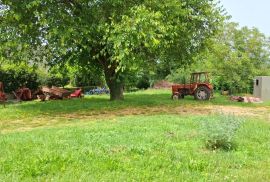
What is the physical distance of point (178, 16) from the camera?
16.9 metres

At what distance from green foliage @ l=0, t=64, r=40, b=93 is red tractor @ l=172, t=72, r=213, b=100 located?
8313 mm

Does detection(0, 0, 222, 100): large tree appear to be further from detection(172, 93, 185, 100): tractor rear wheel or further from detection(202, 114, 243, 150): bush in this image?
detection(202, 114, 243, 150): bush

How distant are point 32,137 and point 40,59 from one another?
11544mm

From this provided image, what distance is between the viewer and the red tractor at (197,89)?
23.0 meters

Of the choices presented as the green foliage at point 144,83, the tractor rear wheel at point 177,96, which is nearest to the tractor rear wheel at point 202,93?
the tractor rear wheel at point 177,96

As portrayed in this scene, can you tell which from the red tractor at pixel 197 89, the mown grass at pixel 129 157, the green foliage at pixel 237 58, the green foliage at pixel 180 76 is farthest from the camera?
the green foliage at pixel 180 76

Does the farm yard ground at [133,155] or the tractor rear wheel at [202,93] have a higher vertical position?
the tractor rear wheel at [202,93]

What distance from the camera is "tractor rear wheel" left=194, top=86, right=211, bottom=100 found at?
22.8m

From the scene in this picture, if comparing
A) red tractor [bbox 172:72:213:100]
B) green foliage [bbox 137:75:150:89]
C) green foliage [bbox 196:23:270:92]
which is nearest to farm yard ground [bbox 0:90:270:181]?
red tractor [bbox 172:72:213:100]

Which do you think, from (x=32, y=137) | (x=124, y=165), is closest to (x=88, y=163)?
(x=124, y=165)

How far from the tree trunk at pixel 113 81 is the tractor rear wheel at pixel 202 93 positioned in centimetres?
512

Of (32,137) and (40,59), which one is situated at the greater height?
(40,59)

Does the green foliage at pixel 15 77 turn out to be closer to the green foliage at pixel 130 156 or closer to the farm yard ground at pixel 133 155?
the farm yard ground at pixel 133 155

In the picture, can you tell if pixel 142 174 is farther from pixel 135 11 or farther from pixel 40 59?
pixel 40 59
